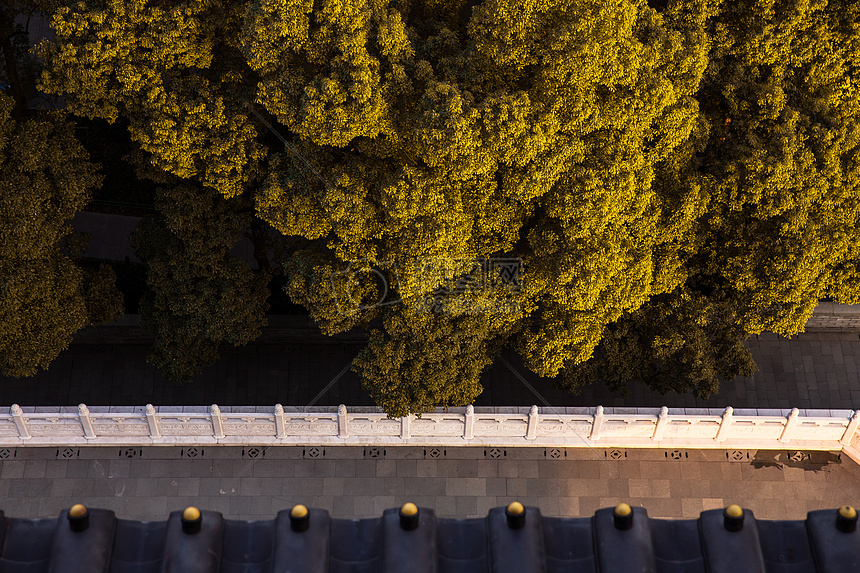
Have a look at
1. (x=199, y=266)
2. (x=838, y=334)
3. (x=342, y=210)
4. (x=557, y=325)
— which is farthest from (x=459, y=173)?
(x=838, y=334)

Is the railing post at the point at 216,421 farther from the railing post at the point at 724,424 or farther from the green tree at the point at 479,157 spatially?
the railing post at the point at 724,424

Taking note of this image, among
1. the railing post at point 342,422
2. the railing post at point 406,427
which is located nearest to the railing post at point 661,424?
the railing post at point 406,427

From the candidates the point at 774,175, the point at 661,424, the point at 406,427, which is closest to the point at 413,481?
the point at 406,427

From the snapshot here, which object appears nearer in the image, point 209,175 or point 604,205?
point 604,205

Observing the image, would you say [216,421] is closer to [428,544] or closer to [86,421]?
[86,421]

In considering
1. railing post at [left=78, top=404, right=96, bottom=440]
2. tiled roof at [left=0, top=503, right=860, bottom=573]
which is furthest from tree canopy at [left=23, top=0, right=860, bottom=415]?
tiled roof at [left=0, top=503, right=860, bottom=573]

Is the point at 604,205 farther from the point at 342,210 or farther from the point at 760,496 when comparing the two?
the point at 760,496

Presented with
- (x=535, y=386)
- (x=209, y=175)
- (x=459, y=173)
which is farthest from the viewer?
(x=535, y=386)
